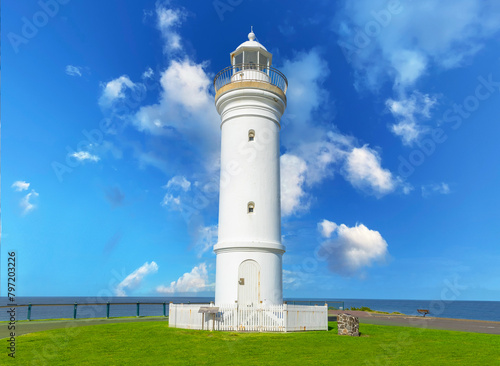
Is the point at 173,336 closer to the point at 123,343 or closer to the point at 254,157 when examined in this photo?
the point at 123,343

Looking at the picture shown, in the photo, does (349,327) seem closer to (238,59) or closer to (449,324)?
(449,324)

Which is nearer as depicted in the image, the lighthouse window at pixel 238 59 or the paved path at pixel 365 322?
the paved path at pixel 365 322

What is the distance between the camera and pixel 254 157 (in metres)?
20.1

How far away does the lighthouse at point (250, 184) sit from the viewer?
729 inches

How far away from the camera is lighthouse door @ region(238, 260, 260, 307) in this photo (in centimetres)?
1823

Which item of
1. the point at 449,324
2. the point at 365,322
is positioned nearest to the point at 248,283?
the point at 365,322

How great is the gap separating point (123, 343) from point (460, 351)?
11192mm

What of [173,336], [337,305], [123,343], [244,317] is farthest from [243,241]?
[337,305]

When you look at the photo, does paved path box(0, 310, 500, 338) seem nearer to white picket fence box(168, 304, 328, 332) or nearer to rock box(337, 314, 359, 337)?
rock box(337, 314, 359, 337)

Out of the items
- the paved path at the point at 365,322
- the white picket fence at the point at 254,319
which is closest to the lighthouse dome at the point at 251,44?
the white picket fence at the point at 254,319

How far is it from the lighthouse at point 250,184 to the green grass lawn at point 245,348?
321 cm

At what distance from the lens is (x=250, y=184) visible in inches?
776

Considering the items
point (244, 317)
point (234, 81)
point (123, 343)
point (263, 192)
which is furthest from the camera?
point (234, 81)

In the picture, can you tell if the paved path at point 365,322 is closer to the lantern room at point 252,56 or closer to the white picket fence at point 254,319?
the white picket fence at point 254,319
